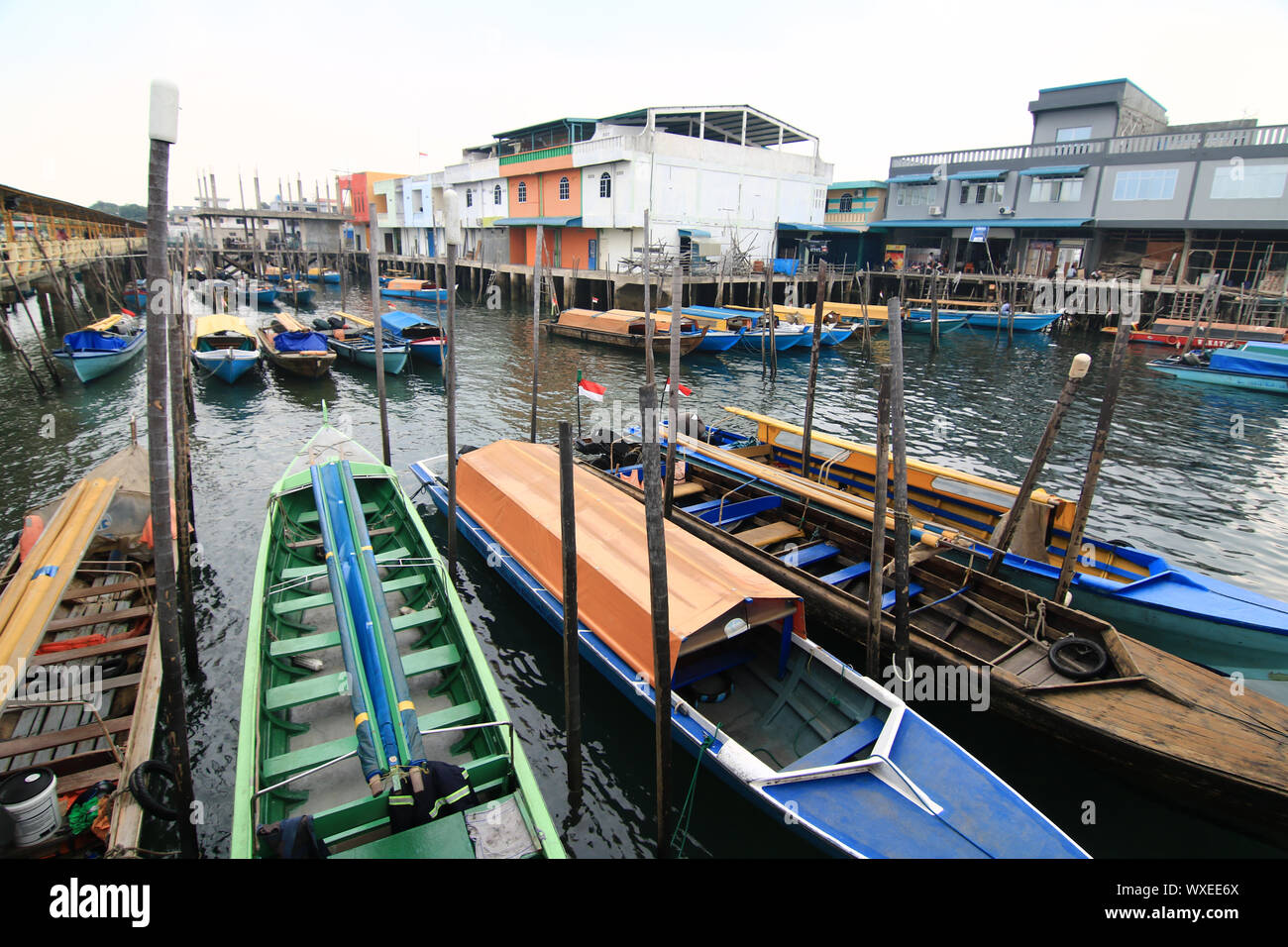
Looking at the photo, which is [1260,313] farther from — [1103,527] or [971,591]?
[971,591]

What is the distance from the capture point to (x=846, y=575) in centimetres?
949

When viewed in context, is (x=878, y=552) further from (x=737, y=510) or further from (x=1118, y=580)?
(x=1118, y=580)

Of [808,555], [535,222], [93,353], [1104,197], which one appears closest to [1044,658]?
[808,555]

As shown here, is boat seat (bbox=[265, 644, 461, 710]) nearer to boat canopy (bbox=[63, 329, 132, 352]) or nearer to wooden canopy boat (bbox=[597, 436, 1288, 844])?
wooden canopy boat (bbox=[597, 436, 1288, 844])

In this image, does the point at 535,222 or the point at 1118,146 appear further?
the point at 535,222

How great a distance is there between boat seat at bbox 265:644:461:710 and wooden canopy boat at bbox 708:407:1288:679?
7531mm

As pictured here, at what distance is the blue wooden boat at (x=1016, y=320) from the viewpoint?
1469 inches

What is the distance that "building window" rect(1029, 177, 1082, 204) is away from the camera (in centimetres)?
4097

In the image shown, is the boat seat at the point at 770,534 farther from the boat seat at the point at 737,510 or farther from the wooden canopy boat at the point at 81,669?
the wooden canopy boat at the point at 81,669

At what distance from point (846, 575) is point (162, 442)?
26.9 feet

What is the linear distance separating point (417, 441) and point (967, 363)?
25.4m

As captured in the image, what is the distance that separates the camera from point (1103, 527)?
13641 mm

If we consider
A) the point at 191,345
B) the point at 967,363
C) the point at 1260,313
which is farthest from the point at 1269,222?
the point at 191,345
